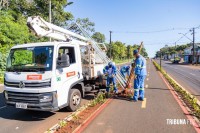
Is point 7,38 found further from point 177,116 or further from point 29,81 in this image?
point 177,116

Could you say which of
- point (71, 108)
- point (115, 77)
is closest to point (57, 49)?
point (71, 108)

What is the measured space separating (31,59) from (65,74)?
4.08 ft

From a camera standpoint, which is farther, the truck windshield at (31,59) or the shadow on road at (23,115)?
the shadow on road at (23,115)

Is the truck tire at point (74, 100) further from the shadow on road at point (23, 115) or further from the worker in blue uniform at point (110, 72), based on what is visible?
the worker in blue uniform at point (110, 72)

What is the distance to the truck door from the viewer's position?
705 centimetres

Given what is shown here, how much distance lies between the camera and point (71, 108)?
7922 mm

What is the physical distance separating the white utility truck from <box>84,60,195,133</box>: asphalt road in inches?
52.9

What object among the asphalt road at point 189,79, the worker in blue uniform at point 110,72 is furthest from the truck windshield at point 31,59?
the asphalt road at point 189,79

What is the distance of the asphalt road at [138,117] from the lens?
6.23m

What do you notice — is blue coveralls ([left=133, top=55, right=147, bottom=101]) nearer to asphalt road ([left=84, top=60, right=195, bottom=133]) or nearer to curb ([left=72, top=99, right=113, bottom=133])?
asphalt road ([left=84, top=60, right=195, bottom=133])

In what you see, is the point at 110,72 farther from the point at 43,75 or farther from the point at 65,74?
the point at 43,75

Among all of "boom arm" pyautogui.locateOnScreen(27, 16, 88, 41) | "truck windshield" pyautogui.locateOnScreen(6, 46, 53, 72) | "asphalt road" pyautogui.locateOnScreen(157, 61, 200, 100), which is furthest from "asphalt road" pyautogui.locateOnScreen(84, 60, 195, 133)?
"asphalt road" pyautogui.locateOnScreen(157, 61, 200, 100)

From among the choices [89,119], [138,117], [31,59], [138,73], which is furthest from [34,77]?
[138,73]

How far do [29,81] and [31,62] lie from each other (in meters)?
0.82
